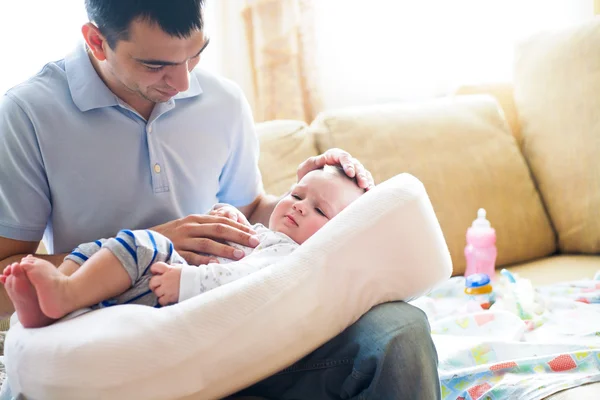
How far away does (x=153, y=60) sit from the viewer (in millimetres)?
1438

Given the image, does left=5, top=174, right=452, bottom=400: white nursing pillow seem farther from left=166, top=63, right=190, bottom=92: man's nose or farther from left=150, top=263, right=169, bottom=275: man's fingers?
left=166, top=63, right=190, bottom=92: man's nose

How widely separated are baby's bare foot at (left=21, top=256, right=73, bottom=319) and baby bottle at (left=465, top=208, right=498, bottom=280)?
1403 mm

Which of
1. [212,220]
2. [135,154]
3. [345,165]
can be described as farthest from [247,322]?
[135,154]

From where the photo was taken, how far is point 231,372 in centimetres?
116

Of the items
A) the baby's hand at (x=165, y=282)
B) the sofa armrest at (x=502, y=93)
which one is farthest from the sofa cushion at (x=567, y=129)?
the baby's hand at (x=165, y=282)

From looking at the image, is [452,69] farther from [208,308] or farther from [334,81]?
[208,308]

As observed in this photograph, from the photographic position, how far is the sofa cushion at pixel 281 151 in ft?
7.34

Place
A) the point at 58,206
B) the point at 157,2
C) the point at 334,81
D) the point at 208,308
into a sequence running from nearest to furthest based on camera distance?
the point at 208,308
the point at 157,2
the point at 58,206
the point at 334,81

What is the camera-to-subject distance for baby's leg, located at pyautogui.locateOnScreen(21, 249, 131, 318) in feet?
3.86

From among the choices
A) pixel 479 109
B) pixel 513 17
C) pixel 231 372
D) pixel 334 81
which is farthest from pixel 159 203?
pixel 513 17

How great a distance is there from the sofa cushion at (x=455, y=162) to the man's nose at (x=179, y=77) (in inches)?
35.0

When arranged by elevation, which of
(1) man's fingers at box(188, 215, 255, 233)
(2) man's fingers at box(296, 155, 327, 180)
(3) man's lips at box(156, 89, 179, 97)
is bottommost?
(1) man's fingers at box(188, 215, 255, 233)

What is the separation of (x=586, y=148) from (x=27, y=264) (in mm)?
1854

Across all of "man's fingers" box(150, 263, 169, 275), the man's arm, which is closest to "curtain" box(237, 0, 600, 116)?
the man's arm
